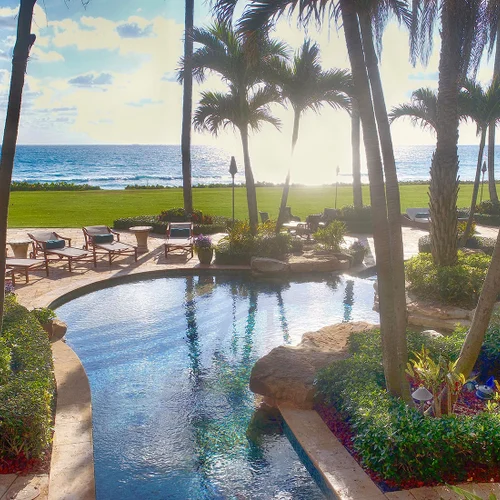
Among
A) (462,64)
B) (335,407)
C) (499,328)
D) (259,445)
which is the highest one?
(462,64)

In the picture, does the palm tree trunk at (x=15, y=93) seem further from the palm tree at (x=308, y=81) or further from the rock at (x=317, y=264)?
the palm tree at (x=308, y=81)

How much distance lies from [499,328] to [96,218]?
20.1 m

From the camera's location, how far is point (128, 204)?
96.6ft

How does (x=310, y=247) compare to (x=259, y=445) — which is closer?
(x=259, y=445)

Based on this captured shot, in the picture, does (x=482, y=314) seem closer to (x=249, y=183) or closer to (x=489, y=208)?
(x=249, y=183)

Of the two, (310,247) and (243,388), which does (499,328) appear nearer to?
(243,388)

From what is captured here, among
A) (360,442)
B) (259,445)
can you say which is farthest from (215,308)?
(360,442)

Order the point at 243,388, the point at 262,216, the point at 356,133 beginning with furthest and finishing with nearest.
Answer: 1. the point at 356,133
2. the point at 262,216
3. the point at 243,388

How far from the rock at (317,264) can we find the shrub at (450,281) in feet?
10.5

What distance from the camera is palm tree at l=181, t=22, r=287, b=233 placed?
629 inches

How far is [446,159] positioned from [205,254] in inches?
255

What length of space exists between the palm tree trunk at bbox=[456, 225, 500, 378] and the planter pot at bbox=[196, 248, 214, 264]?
9.32 metres

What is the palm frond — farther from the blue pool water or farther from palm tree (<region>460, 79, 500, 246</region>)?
palm tree (<region>460, 79, 500, 246</region>)

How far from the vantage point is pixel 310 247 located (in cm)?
1584
